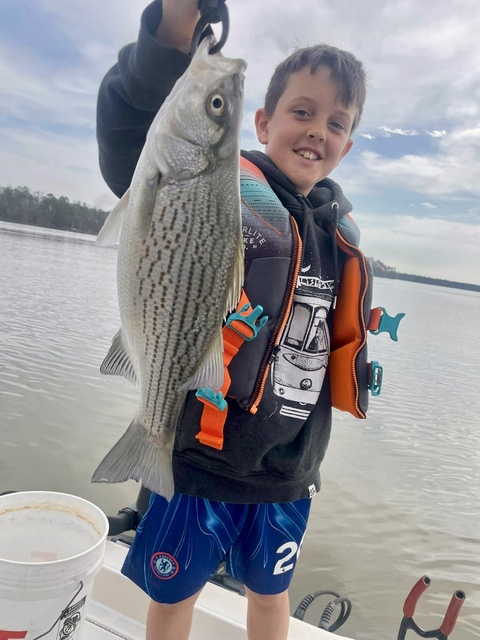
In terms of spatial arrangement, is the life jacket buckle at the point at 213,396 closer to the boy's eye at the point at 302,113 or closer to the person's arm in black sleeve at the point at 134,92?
the person's arm in black sleeve at the point at 134,92

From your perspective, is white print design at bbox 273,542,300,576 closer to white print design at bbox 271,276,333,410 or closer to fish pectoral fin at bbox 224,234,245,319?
white print design at bbox 271,276,333,410

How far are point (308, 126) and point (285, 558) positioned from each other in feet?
6.15

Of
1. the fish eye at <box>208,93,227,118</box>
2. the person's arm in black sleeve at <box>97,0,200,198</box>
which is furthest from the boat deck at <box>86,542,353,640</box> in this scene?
the fish eye at <box>208,93,227,118</box>

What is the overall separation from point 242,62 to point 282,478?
1.54 meters

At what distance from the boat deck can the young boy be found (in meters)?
0.28

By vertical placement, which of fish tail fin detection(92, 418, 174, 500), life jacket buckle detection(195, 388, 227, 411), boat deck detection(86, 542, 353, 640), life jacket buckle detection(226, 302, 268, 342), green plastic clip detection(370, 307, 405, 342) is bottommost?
boat deck detection(86, 542, 353, 640)

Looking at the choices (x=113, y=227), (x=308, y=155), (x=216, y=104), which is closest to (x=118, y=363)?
(x=113, y=227)

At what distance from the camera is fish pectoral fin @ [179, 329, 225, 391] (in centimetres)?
152

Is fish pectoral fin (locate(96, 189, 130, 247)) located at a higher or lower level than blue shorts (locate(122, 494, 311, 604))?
higher

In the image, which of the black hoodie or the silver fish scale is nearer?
the silver fish scale

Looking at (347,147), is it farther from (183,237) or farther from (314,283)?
(183,237)

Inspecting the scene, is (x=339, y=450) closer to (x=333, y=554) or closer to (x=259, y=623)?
(x=333, y=554)

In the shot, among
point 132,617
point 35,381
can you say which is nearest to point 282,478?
point 132,617

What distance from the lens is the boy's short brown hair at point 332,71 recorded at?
2230mm
